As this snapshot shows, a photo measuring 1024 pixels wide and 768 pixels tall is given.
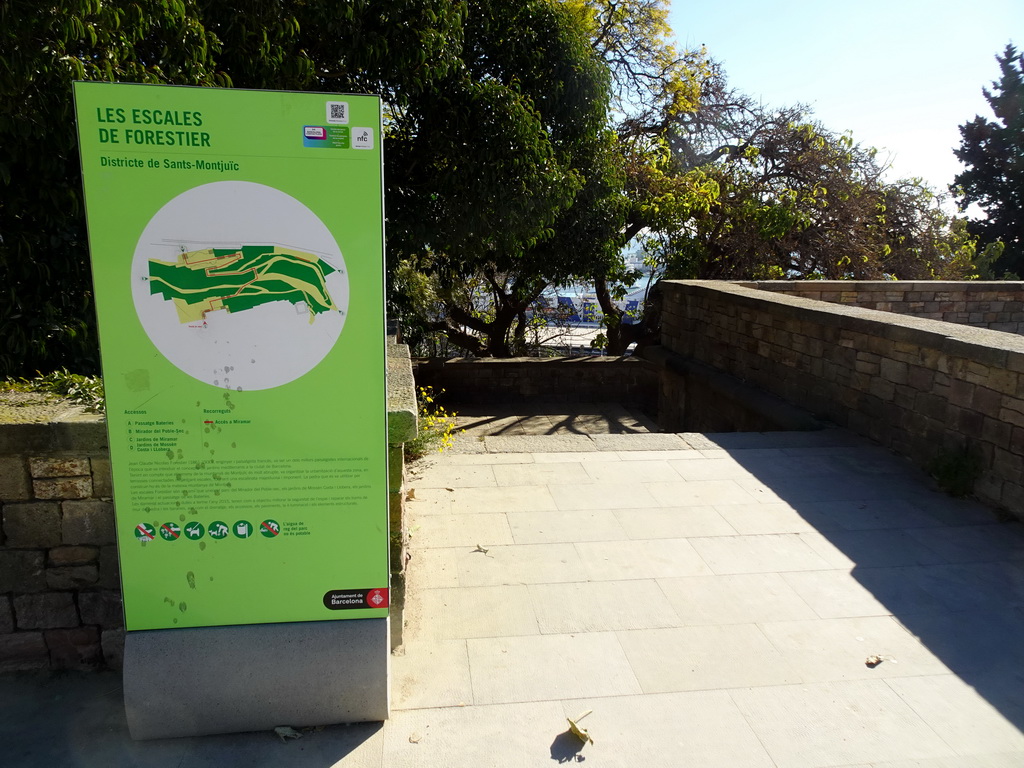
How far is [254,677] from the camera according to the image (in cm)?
256

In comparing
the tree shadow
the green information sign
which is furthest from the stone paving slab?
the green information sign

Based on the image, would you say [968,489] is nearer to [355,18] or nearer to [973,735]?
[973,735]

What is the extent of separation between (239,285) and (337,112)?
618 millimetres

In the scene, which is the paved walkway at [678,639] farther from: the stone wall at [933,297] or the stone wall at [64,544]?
the stone wall at [933,297]

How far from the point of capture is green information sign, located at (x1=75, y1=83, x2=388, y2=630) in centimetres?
221

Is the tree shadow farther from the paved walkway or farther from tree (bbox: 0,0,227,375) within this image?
tree (bbox: 0,0,227,375)

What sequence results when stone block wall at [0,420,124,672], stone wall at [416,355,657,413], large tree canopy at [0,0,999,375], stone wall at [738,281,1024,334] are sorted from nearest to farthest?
stone block wall at [0,420,124,672], large tree canopy at [0,0,999,375], stone wall at [738,281,1024,334], stone wall at [416,355,657,413]

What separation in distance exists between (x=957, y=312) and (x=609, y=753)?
30.8ft

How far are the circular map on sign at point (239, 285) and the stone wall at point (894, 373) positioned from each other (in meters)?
4.22

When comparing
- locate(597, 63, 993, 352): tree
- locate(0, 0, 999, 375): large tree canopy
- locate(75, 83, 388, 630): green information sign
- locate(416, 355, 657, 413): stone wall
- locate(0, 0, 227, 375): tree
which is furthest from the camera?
locate(597, 63, 993, 352): tree

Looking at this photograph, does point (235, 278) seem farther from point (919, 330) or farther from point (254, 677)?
point (919, 330)

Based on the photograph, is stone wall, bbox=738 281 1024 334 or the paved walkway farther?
stone wall, bbox=738 281 1024 334

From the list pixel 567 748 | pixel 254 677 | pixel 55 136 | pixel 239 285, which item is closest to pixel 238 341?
pixel 239 285

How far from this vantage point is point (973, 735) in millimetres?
2639
